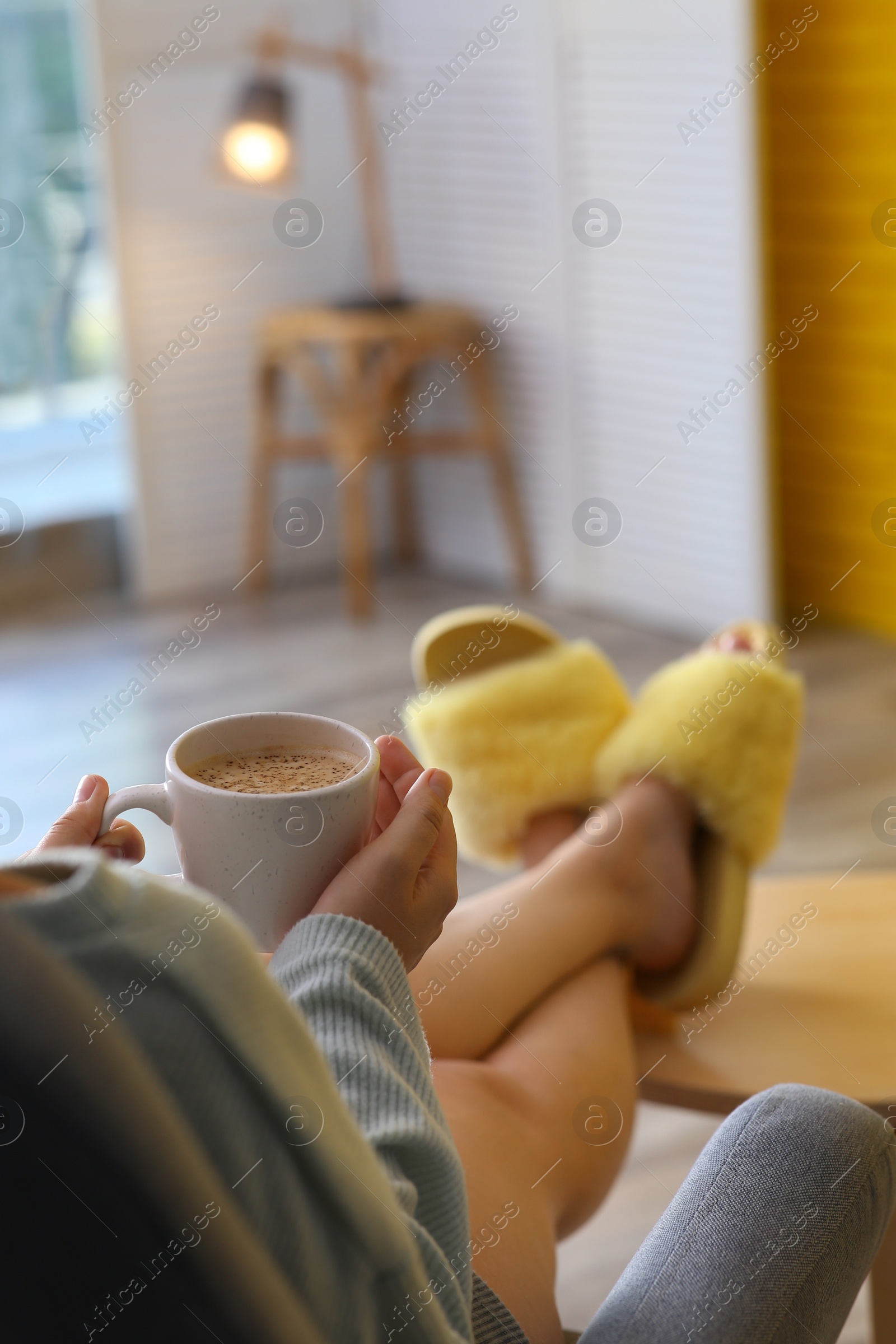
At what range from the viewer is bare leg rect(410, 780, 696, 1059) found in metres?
0.89

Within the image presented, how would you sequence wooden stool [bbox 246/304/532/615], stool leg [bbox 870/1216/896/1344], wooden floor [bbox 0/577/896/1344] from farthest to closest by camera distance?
wooden stool [bbox 246/304/532/615], wooden floor [bbox 0/577/896/1344], stool leg [bbox 870/1216/896/1344]

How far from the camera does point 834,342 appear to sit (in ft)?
8.64

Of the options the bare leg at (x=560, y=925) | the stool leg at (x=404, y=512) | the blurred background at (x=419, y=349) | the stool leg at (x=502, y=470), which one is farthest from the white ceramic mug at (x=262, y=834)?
the stool leg at (x=404, y=512)

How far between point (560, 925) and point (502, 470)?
2089 millimetres

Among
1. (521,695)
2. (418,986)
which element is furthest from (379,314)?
(418,986)

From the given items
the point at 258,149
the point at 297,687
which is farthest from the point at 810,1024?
the point at 258,149

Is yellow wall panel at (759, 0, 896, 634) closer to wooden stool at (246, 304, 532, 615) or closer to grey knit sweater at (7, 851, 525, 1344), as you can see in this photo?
wooden stool at (246, 304, 532, 615)

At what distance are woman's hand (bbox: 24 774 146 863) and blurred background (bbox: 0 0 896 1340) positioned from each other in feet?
5.16

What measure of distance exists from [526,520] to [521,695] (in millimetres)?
1925

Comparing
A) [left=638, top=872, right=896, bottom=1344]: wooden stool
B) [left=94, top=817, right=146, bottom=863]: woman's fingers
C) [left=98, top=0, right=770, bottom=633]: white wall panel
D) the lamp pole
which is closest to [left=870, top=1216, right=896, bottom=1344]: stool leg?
[left=638, top=872, right=896, bottom=1344]: wooden stool

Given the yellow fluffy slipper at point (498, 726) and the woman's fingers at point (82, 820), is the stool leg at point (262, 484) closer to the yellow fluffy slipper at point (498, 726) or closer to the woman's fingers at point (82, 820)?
the yellow fluffy slipper at point (498, 726)

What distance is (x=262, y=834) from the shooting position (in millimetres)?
573

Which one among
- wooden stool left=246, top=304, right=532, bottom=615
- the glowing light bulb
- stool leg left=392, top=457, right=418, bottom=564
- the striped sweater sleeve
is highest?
the glowing light bulb

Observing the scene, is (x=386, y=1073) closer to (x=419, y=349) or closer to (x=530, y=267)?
(x=419, y=349)
